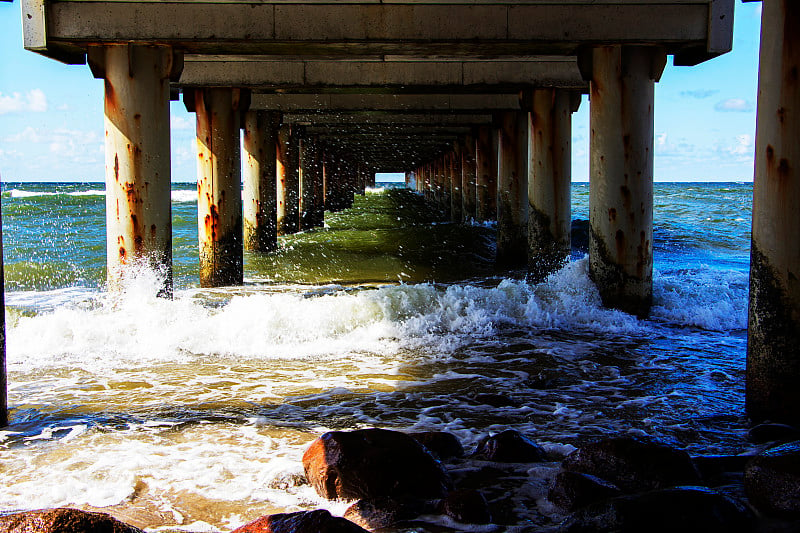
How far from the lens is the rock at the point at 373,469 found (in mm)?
3434

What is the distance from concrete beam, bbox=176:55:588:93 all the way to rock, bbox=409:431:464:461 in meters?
7.25

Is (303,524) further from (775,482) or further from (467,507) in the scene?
(775,482)

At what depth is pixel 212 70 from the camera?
10.4 m

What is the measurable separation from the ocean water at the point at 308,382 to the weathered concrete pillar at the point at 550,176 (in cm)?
118

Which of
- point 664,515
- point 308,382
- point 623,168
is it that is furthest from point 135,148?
point 664,515

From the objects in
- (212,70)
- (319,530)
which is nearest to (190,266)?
(212,70)

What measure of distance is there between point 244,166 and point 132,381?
361 inches

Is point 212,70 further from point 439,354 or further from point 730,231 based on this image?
point 730,231

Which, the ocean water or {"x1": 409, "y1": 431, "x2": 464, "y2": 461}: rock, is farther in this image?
{"x1": 409, "y1": 431, "x2": 464, "y2": 461}: rock

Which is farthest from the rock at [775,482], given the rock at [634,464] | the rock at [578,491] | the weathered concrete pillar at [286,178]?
the weathered concrete pillar at [286,178]

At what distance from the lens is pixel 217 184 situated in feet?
35.3

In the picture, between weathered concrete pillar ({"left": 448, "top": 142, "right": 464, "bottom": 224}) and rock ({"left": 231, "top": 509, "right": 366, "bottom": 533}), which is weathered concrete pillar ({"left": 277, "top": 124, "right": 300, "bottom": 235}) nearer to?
weathered concrete pillar ({"left": 448, "top": 142, "right": 464, "bottom": 224})

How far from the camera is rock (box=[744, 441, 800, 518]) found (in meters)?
3.11

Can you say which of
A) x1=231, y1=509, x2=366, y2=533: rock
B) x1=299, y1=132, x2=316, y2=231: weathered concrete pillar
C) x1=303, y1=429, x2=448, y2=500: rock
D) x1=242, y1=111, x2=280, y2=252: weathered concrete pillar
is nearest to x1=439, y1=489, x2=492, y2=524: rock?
x1=303, y1=429, x2=448, y2=500: rock
